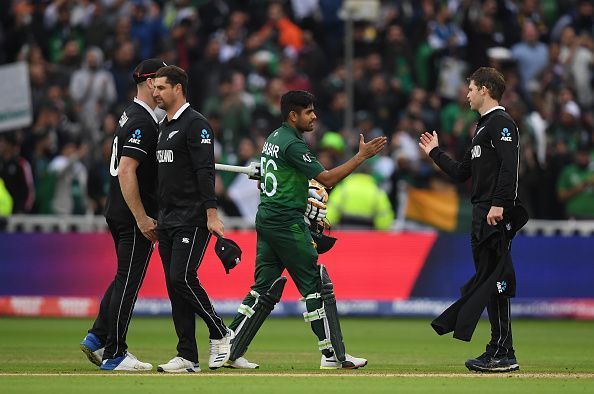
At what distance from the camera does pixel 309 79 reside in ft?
86.2

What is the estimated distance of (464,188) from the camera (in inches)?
922

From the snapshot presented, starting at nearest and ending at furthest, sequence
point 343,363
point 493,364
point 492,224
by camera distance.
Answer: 1. point 492,224
2. point 493,364
3. point 343,363

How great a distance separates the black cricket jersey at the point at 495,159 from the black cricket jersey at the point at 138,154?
2913 millimetres

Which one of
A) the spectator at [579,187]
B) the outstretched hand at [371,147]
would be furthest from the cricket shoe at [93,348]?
the spectator at [579,187]

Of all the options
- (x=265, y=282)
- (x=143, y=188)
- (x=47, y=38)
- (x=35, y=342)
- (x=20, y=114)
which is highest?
(x=47, y=38)

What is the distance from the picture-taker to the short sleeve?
1205 centimetres

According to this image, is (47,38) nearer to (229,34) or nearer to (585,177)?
Answer: (229,34)

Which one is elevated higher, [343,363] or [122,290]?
[122,290]

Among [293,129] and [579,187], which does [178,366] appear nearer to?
[293,129]

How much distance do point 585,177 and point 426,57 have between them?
509 centimetres

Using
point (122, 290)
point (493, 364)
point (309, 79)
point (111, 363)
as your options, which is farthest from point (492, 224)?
point (309, 79)

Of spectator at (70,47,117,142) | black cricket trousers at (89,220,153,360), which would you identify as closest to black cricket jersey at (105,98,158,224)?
black cricket trousers at (89,220,153,360)

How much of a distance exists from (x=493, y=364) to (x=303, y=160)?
98.1 inches

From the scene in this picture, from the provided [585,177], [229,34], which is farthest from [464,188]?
[229,34]
